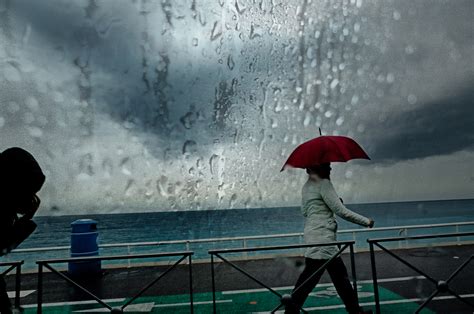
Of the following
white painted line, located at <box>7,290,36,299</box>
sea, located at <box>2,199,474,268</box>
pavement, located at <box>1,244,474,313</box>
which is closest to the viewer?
pavement, located at <box>1,244,474,313</box>

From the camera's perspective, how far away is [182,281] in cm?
872

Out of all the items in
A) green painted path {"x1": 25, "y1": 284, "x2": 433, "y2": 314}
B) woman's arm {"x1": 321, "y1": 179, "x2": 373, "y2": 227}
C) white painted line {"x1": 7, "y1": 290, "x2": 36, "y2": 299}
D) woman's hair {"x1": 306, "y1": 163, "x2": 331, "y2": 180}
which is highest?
woman's hair {"x1": 306, "y1": 163, "x2": 331, "y2": 180}

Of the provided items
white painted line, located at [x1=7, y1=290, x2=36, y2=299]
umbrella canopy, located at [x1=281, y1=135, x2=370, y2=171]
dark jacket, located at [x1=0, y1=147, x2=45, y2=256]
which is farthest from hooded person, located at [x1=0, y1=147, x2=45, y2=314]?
white painted line, located at [x1=7, y1=290, x2=36, y2=299]

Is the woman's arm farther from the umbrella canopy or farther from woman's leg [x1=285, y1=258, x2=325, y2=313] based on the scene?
woman's leg [x1=285, y1=258, x2=325, y2=313]

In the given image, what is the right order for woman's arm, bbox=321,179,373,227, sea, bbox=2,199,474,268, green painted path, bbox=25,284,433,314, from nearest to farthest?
1. woman's arm, bbox=321,179,373,227
2. green painted path, bbox=25,284,433,314
3. sea, bbox=2,199,474,268

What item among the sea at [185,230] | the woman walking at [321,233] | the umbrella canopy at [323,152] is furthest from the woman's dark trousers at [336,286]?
the sea at [185,230]

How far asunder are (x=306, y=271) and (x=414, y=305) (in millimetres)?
2910

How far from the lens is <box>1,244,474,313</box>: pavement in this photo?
20.8 feet

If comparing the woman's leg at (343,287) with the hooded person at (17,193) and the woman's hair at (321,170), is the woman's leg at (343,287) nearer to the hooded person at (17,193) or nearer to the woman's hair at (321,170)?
the woman's hair at (321,170)

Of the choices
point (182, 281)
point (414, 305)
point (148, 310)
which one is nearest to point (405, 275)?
point (414, 305)

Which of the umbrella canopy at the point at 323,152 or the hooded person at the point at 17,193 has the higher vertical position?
the umbrella canopy at the point at 323,152

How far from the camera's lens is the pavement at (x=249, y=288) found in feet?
20.8

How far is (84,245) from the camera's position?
9.23 metres

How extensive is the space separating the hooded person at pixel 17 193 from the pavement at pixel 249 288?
14.3 feet
